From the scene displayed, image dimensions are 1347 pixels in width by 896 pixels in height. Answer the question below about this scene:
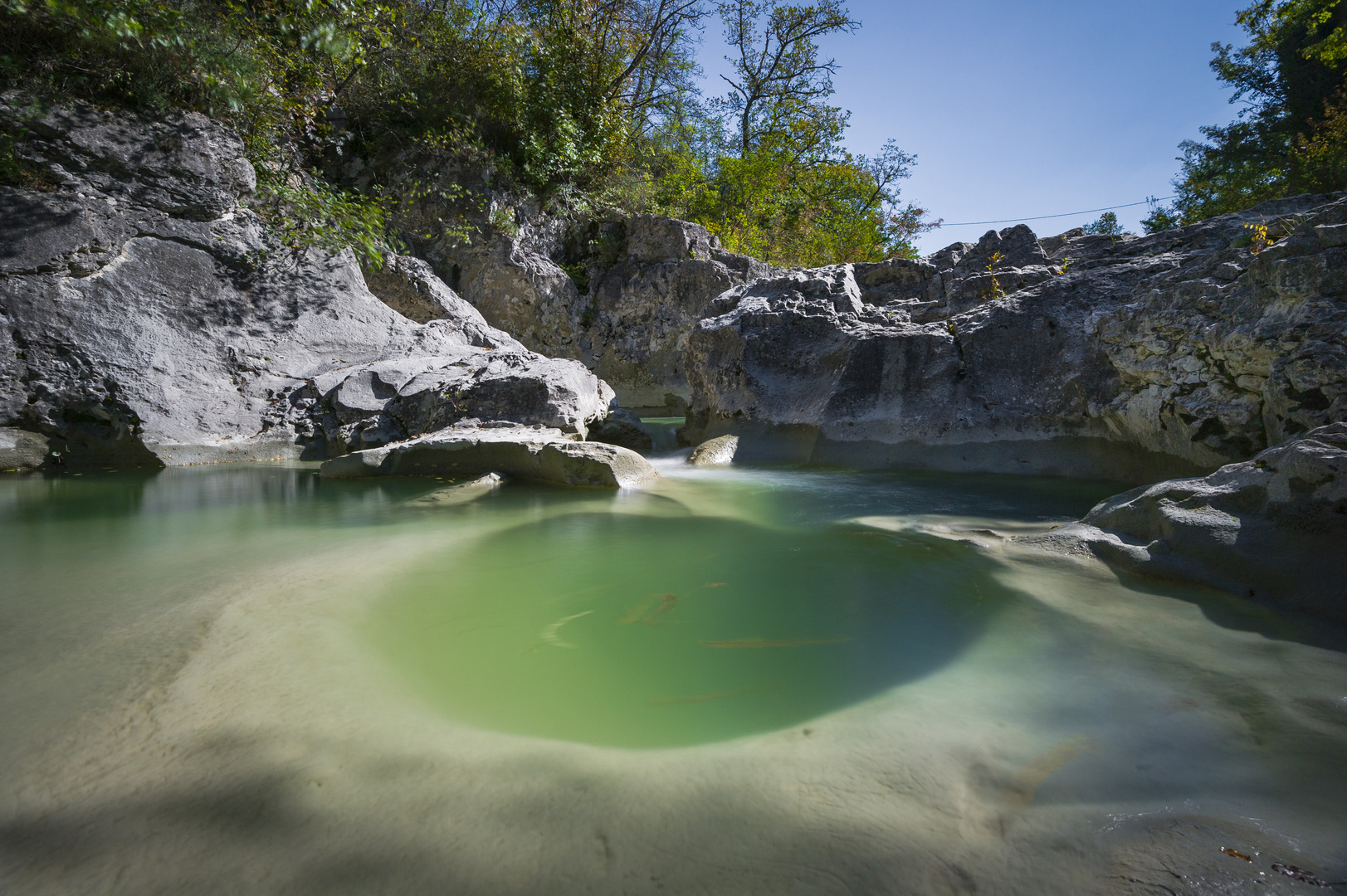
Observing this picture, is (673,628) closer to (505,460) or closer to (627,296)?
(505,460)

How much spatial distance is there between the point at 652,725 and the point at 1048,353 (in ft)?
17.1

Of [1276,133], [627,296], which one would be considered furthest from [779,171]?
[1276,133]

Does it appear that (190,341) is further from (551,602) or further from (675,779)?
(675,779)

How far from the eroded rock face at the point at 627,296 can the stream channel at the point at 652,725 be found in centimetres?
833

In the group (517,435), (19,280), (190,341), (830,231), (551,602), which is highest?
(830,231)

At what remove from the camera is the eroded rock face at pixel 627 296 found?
10.6m

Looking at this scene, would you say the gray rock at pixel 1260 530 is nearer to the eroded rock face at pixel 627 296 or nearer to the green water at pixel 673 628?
the green water at pixel 673 628

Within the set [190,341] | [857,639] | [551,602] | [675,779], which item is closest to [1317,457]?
[857,639]

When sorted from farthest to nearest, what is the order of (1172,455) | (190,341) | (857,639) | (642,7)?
(642,7) → (190,341) → (1172,455) → (857,639)

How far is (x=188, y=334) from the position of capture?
597cm

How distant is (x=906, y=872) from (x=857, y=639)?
92 cm

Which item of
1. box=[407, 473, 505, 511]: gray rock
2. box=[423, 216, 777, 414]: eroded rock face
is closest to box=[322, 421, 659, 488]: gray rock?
box=[407, 473, 505, 511]: gray rock

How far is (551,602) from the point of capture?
7.11 feet

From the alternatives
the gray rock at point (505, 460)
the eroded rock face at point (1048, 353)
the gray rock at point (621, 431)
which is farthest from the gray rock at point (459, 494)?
the eroded rock face at point (1048, 353)
